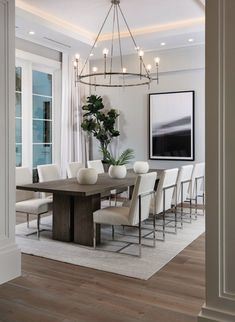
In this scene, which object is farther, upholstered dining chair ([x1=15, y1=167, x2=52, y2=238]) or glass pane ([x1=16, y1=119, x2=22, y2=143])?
glass pane ([x1=16, y1=119, x2=22, y2=143])

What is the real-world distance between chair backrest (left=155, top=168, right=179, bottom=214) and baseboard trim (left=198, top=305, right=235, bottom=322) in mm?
2442

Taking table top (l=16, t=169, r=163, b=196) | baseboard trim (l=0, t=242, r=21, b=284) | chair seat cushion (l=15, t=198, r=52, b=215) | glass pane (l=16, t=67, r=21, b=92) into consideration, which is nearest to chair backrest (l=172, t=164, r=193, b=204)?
table top (l=16, t=169, r=163, b=196)

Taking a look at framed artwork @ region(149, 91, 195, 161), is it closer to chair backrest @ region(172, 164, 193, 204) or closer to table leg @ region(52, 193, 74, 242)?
chair backrest @ region(172, 164, 193, 204)

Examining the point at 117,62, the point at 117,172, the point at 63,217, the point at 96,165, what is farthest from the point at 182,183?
the point at 117,62

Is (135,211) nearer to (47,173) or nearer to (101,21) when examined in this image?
(47,173)

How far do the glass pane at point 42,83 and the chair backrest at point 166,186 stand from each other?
3.74m

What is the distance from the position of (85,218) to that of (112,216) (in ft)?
1.74

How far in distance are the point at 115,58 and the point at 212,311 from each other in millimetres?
6817

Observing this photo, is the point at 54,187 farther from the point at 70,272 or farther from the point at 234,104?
the point at 234,104

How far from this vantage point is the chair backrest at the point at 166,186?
4.71m

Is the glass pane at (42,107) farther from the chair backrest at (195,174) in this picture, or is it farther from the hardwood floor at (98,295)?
the hardwood floor at (98,295)

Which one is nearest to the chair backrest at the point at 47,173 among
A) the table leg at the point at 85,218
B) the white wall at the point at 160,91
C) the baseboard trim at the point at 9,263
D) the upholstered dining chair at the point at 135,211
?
the table leg at the point at 85,218

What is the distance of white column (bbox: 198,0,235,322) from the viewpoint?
7.19 ft

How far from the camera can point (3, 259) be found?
3.25 metres
